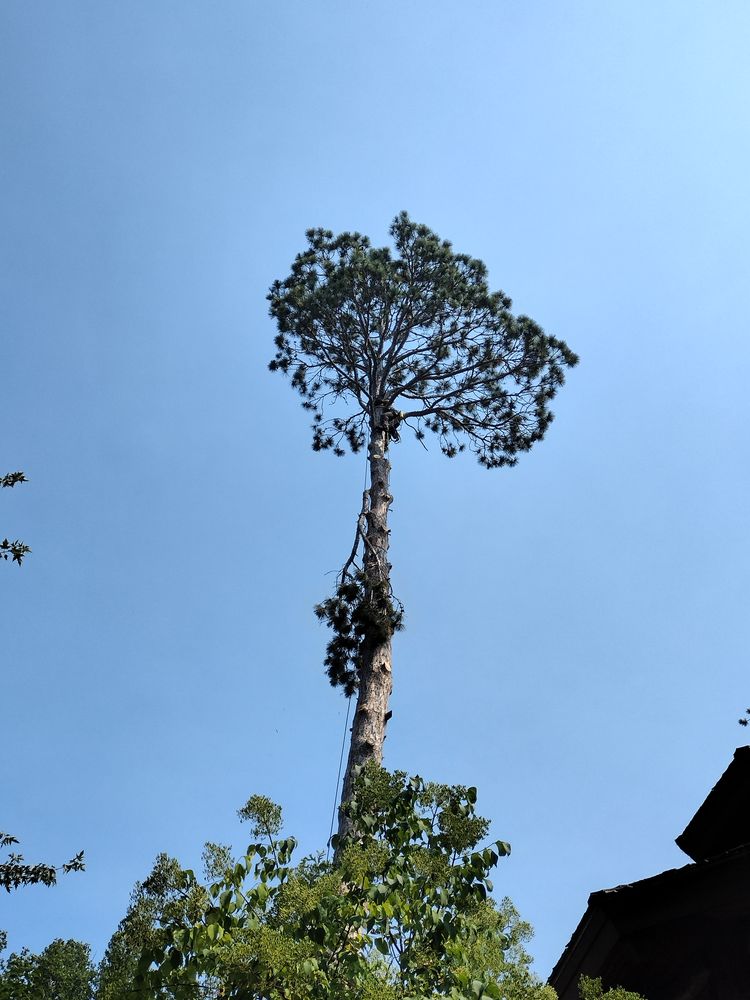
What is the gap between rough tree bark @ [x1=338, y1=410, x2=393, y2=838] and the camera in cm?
980

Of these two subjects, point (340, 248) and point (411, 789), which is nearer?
point (411, 789)

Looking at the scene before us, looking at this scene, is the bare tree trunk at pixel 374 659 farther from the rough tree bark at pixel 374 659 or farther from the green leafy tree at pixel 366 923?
the green leafy tree at pixel 366 923

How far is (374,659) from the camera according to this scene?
11094 millimetres

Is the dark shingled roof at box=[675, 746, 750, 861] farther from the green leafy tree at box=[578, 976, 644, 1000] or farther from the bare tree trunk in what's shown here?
the green leafy tree at box=[578, 976, 644, 1000]

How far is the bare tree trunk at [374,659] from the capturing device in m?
9.81

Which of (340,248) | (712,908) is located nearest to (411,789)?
(712,908)

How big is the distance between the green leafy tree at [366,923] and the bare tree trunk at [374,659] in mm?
1930

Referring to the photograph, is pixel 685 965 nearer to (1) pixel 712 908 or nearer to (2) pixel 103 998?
(1) pixel 712 908

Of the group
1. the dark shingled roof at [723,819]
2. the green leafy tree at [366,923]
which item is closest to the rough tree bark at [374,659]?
the green leafy tree at [366,923]

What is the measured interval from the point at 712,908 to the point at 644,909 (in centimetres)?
57

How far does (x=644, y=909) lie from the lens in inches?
291

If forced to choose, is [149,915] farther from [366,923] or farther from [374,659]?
[374,659]

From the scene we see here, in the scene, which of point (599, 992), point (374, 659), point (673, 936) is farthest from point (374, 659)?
point (599, 992)

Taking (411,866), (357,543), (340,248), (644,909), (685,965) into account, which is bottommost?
(685,965)
